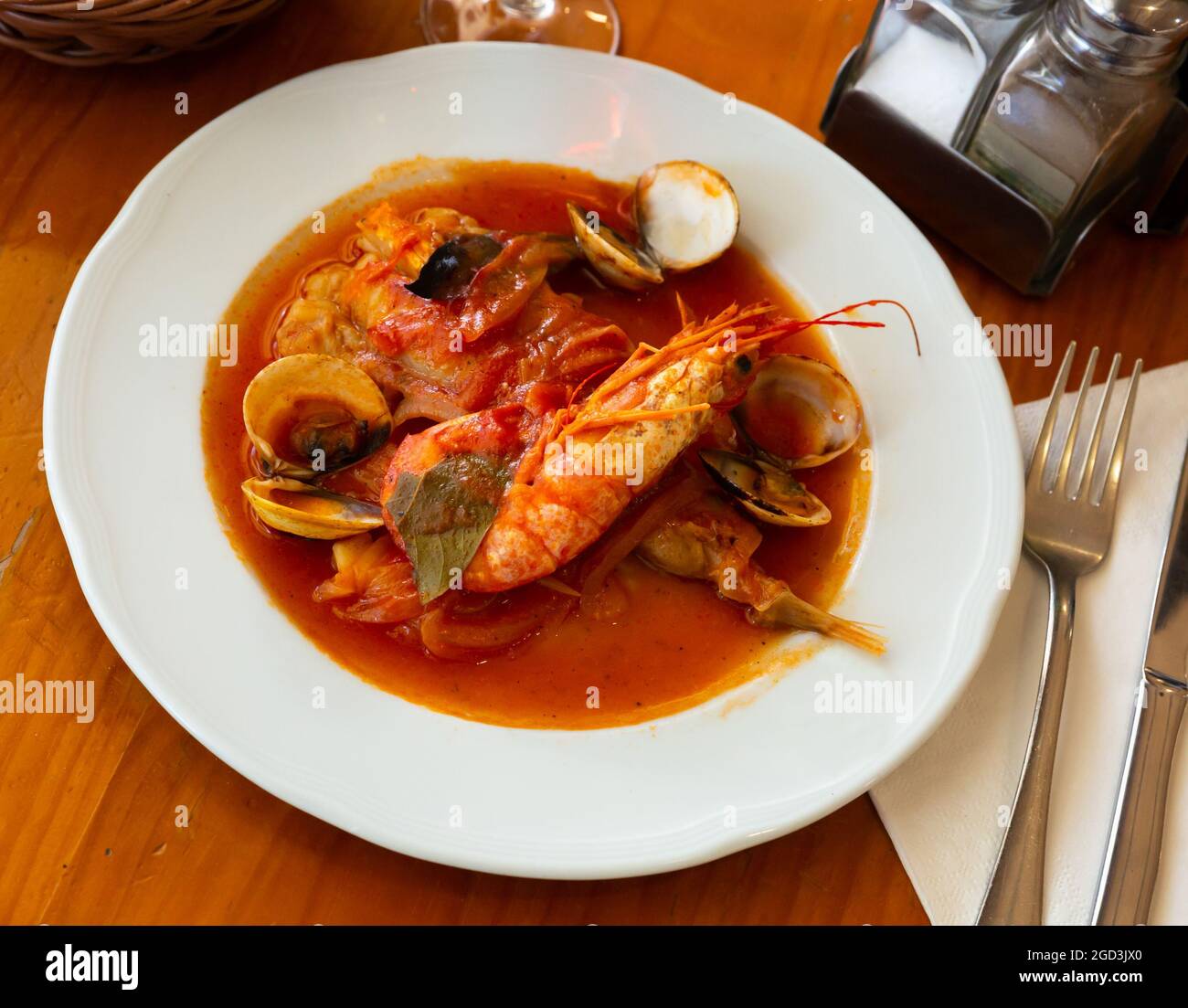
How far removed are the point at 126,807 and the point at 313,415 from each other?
0.94 metres

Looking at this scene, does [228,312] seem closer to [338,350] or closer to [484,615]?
[338,350]

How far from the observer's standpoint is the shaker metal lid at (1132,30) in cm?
251

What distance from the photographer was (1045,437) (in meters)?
2.81

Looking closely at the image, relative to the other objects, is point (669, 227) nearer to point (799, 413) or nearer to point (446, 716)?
point (799, 413)

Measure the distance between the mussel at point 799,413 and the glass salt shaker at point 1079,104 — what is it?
0.76m

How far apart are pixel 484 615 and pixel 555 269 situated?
37.0 inches

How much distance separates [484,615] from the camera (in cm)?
256

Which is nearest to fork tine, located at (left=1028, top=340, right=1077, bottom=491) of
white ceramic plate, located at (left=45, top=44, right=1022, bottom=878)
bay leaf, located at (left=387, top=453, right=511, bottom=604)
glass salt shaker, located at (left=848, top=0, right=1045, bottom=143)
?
white ceramic plate, located at (left=45, top=44, right=1022, bottom=878)

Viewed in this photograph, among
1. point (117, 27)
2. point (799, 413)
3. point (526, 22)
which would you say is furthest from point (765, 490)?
point (117, 27)

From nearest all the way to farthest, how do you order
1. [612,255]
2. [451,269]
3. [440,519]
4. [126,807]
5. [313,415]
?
1. [126,807]
2. [440,519]
3. [313,415]
4. [451,269]
5. [612,255]

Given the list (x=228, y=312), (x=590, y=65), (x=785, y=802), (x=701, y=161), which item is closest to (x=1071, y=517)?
(x=785, y=802)

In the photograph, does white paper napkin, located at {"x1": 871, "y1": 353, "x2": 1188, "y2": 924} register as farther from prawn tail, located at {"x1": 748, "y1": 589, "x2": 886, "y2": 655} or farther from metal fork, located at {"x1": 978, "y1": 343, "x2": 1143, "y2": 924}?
prawn tail, located at {"x1": 748, "y1": 589, "x2": 886, "y2": 655}

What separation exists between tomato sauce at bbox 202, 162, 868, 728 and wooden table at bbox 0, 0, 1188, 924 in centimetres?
35

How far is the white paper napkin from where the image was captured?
235cm
